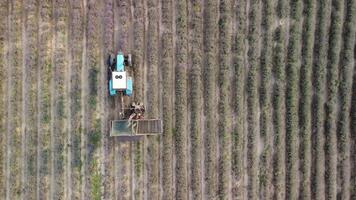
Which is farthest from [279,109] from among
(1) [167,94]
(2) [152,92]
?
(2) [152,92]

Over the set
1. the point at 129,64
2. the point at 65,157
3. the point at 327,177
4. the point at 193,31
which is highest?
the point at 193,31

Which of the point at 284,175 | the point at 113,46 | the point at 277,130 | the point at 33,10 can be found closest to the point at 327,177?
the point at 284,175

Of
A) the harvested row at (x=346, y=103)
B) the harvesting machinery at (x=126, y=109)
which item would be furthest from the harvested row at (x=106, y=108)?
the harvested row at (x=346, y=103)

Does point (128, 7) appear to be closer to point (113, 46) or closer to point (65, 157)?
point (113, 46)

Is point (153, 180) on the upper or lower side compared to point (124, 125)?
lower

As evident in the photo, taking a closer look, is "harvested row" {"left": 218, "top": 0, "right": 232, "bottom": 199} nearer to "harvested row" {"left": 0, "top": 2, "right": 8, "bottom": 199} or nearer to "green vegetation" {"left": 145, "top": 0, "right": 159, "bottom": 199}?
"green vegetation" {"left": 145, "top": 0, "right": 159, "bottom": 199}

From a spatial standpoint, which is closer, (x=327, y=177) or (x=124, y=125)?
(x=124, y=125)
